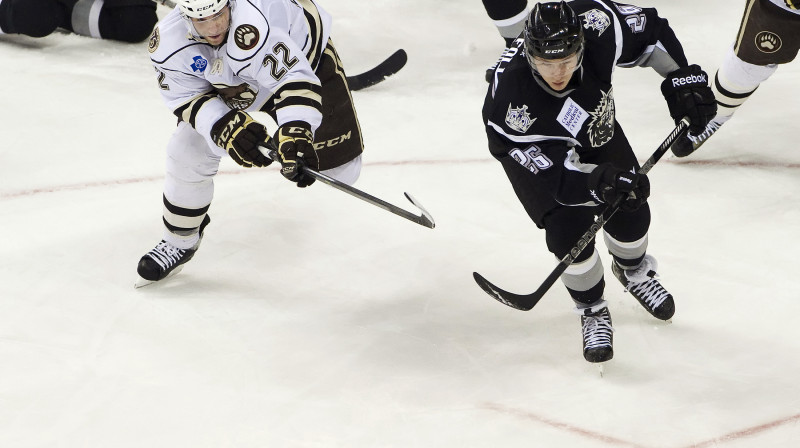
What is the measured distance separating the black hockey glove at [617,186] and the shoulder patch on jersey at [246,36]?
101 cm

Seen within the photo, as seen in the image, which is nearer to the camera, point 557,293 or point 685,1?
point 557,293

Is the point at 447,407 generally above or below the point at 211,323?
above

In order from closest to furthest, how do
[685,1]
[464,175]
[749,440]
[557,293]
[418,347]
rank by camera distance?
[749,440]
[418,347]
[557,293]
[464,175]
[685,1]

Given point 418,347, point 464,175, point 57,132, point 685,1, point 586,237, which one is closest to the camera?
point 586,237

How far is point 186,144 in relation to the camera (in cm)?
309

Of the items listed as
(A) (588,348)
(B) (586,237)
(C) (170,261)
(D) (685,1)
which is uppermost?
(B) (586,237)

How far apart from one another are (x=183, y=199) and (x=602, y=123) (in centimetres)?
134

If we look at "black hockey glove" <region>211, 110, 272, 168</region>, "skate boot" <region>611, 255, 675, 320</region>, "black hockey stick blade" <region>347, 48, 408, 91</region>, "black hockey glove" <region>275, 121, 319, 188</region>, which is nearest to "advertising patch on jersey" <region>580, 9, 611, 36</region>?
"skate boot" <region>611, 255, 675, 320</region>

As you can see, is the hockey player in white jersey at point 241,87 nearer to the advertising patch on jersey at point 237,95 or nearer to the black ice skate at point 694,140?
the advertising patch on jersey at point 237,95

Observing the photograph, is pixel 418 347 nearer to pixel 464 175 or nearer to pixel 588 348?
pixel 588 348

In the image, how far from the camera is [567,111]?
2.58m

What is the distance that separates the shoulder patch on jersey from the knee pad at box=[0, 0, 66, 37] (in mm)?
2736

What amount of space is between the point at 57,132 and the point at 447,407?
2.58 meters

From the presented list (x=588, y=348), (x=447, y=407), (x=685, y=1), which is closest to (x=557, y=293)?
(x=588, y=348)
